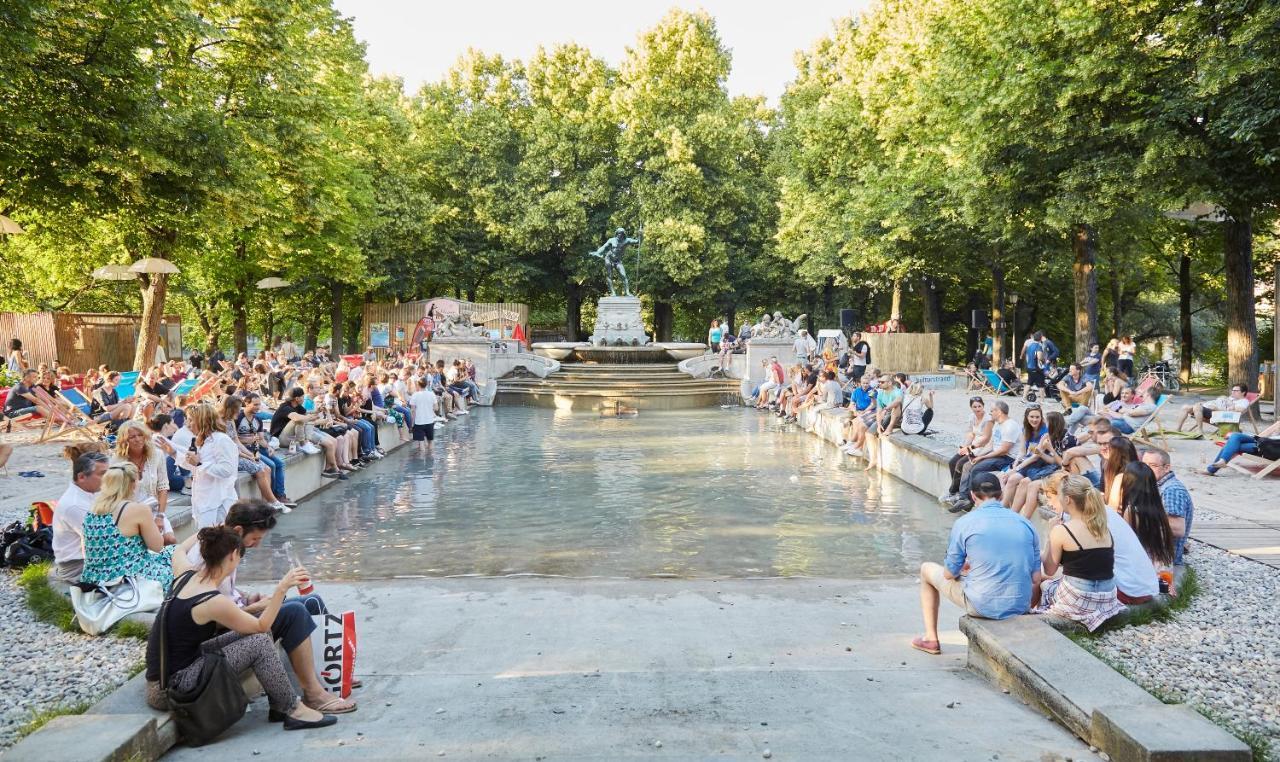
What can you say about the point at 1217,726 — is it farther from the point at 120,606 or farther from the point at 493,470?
the point at 493,470

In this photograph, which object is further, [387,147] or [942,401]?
[387,147]

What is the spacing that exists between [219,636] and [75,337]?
1024 inches

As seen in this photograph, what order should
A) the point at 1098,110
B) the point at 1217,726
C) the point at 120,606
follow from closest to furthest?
the point at 1217,726, the point at 120,606, the point at 1098,110

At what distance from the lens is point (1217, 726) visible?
3887 millimetres

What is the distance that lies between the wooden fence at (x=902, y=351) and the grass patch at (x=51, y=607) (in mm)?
23582

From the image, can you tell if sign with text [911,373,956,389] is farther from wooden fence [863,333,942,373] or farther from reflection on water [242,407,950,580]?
reflection on water [242,407,950,580]

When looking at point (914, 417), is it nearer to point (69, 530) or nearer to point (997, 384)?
point (69, 530)

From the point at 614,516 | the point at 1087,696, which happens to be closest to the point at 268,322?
the point at 614,516

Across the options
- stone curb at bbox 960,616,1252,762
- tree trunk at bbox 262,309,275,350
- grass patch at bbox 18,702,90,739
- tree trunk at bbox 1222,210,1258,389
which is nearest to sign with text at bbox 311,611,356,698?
grass patch at bbox 18,702,90,739

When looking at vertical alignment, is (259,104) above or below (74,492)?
above

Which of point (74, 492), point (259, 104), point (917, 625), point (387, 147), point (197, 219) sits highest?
point (387, 147)

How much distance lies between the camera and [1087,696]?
14.2ft

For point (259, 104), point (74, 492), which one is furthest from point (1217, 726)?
point (259, 104)

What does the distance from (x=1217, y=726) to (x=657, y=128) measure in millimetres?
39314
